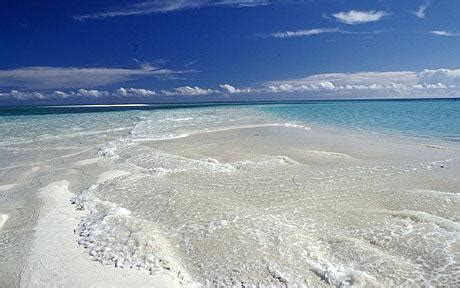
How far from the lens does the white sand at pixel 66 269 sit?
180 inches

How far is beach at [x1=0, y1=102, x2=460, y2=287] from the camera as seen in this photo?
4.72 meters

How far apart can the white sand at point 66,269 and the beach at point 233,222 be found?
22 millimetres

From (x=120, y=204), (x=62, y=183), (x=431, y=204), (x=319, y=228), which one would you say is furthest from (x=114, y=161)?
(x=431, y=204)

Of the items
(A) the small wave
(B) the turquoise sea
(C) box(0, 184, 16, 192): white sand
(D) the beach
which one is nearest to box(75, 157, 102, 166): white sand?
(D) the beach

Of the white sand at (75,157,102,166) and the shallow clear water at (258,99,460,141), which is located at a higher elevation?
the white sand at (75,157,102,166)

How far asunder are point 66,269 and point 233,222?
256 centimetres

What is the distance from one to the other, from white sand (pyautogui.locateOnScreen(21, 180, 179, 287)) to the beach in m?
0.02

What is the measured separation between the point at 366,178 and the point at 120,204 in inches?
224

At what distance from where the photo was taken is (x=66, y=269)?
4.88m

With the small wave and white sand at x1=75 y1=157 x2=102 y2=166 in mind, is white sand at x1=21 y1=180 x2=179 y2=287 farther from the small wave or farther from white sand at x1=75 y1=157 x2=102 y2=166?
white sand at x1=75 y1=157 x2=102 y2=166

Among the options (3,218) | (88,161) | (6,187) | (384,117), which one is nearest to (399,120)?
(384,117)

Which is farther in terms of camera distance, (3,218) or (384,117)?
(384,117)

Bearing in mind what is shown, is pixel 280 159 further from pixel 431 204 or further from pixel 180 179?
pixel 431 204

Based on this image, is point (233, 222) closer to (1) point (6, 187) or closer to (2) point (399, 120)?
(1) point (6, 187)
